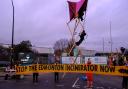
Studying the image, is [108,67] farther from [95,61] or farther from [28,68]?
[95,61]

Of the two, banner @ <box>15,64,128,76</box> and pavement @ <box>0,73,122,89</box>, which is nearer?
pavement @ <box>0,73,122,89</box>

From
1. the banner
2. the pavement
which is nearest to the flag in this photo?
the banner

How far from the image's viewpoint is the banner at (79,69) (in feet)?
74.2

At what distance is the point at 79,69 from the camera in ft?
81.6

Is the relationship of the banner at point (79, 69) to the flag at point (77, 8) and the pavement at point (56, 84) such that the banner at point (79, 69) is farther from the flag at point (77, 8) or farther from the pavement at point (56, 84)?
the flag at point (77, 8)

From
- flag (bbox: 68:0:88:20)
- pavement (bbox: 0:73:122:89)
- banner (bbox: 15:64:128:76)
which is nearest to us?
pavement (bbox: 0:73:122:89)

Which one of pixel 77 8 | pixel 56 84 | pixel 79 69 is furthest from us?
pixel 77 8

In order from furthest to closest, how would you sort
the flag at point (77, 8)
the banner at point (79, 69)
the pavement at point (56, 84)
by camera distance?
the flag at point (77, 8) → the banner at point (79, 69) → the pavement at point (56, 84)

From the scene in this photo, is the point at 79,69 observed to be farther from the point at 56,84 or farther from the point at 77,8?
the point at 77,8

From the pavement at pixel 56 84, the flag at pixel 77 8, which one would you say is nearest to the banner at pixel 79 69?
the pavement at pixel 56 84

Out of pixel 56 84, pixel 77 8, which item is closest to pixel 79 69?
pixel 56 84

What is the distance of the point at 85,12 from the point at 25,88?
9.38 meters

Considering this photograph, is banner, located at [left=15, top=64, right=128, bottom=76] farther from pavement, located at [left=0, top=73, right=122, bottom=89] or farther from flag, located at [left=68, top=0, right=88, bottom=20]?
flag, located at [left=68, top=0, right=88, bottom=20]

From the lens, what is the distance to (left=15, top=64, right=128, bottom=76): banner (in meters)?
22.6
